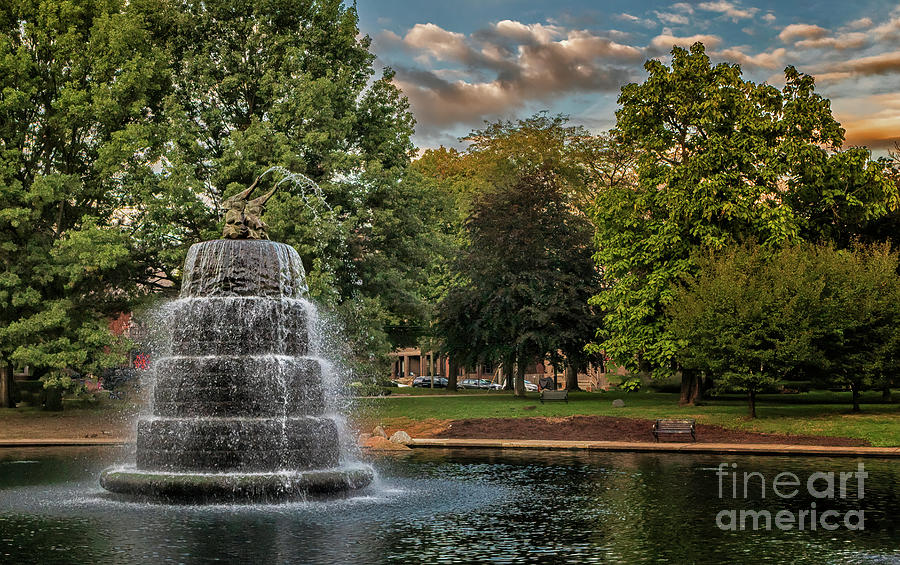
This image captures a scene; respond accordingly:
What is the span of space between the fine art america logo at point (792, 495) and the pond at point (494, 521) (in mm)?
52

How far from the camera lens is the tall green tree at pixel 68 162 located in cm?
3775

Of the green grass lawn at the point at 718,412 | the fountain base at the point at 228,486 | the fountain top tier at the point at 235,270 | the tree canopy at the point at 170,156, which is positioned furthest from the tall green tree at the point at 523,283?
the fountain base at the point at 228,486

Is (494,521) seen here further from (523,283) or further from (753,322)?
(523,283)

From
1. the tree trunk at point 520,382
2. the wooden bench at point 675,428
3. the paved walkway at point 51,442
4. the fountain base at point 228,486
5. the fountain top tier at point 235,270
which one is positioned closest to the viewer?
the fountain base at point 228,486

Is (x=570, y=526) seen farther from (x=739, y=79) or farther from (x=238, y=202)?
(x=739, y=79)

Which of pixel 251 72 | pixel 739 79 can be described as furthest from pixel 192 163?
pixel 739 79

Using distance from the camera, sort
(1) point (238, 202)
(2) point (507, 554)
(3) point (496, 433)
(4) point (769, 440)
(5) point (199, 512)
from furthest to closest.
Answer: (3) point (496, 433)
(4) point (769, 440)
(1) point (238, 202)
(5) point (199, 512)
(2) point (507, 554)

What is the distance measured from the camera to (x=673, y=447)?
94.6 feet

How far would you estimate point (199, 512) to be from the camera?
1650 cm

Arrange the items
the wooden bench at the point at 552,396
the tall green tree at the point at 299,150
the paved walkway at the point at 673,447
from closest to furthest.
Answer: the paved walkway at the point at 673,447, the tall green tree at the point at 299,150, the wooden bench at the point at 552,396

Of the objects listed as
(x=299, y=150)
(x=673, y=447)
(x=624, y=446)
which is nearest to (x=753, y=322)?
(x=673, y=447)

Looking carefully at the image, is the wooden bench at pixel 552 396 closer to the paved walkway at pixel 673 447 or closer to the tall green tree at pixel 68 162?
the paved walkway at pixel 673 447

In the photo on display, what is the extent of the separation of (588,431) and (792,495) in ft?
49.7

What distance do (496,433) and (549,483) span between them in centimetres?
1354
